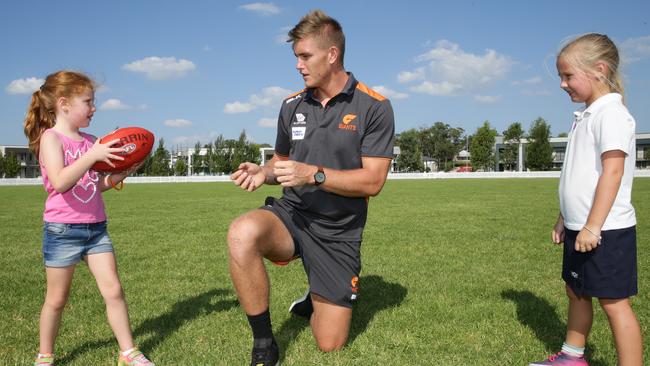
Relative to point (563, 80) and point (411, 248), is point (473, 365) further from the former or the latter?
point (411, 248)

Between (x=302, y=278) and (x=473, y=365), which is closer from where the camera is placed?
(x=473, y=365)

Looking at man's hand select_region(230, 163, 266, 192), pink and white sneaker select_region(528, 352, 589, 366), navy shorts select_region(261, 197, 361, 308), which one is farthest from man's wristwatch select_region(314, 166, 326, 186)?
pink and white sneaker select_region(528, 352, 589, 366)

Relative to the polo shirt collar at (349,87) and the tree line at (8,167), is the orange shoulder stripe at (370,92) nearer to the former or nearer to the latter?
the polo shirt collar at (349,87)

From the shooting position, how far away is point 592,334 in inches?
158

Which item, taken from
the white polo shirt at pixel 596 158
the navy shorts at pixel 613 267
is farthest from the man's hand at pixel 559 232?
the navy shorts at pixel 613 267

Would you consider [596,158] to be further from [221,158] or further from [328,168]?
[221,158]

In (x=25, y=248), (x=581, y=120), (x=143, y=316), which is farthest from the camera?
(x=25, y=248)

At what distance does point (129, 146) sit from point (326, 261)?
163cm

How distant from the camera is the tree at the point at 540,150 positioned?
76500 mm

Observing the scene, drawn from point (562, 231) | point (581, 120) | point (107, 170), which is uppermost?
point (581, 120)

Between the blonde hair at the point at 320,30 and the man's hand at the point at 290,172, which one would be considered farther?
the blonde hair at the point at 320,30

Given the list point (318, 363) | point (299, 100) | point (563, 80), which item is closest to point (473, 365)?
point (318, 363)

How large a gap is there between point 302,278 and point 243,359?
2.54m

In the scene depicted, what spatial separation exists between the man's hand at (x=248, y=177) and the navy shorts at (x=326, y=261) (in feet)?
1.84
